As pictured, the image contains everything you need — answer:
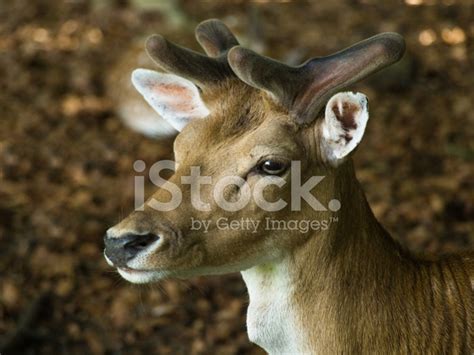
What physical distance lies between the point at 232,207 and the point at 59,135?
235 inches

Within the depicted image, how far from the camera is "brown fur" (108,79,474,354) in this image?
3359 millimetres

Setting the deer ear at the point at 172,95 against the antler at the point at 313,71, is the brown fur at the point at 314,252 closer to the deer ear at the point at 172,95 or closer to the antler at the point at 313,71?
the antler at the point at 313,71

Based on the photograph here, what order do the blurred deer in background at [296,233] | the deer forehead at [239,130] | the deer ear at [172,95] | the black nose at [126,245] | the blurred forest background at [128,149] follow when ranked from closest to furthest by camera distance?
the black nose at [126,245] < the blurred deer in background at [296,233] < the deer forehead at [239,130] < the deer ear at [172,95] < the blurred forest background at [128,149]

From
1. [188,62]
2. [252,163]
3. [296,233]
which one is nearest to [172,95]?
[188,62]

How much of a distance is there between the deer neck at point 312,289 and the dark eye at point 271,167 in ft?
1.13

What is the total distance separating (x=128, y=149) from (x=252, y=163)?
552 cm

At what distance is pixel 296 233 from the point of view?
347 cm

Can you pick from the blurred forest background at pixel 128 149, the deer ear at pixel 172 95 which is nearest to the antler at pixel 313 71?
the deer ear at pixel 172 95

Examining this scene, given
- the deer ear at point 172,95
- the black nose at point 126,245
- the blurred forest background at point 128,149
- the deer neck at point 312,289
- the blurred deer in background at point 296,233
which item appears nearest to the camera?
the black nose at point 126,245

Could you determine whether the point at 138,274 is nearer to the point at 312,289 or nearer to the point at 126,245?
the point at 126,245

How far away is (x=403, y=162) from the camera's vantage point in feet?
26.3

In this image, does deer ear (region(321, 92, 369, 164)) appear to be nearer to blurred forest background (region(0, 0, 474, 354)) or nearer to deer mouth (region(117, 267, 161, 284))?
deer mouth (region(117, 267, 161, 284))

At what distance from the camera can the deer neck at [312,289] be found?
352 centimetres

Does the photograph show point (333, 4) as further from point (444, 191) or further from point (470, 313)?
point (470, 313)
